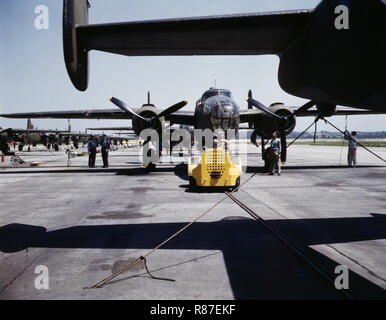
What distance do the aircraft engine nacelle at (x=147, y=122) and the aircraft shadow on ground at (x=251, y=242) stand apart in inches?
433

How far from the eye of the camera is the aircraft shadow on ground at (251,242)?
3959mm

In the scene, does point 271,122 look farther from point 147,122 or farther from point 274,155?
point 147,122

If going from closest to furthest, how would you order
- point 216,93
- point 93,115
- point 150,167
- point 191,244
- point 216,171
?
point 191,244
point 216,171
point 216,93
point 150,167
point 93,115

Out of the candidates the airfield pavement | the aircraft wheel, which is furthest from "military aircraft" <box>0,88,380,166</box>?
the airfield pavement

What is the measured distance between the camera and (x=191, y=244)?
18.7 ft

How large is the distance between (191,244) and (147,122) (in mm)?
12536

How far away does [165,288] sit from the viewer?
4.00 meters

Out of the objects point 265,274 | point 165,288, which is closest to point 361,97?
point 265,274

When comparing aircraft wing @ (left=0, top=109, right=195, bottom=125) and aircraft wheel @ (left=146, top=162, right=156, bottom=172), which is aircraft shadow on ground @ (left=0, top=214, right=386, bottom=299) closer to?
aircraft wheel @ (left=146, top=162, right=156, bottom=172)

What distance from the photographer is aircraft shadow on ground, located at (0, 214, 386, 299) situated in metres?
3.96

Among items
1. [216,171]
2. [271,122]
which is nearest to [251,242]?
[216,171]

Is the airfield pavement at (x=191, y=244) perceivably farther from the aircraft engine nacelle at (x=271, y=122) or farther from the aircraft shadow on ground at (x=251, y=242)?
the aircraft engine nacelle at (x=271, y=122)

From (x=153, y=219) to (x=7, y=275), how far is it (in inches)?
137

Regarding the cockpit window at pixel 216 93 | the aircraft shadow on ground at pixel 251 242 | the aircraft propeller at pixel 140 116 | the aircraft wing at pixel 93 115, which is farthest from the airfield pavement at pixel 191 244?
the aircraft wing at pixel 93 115
